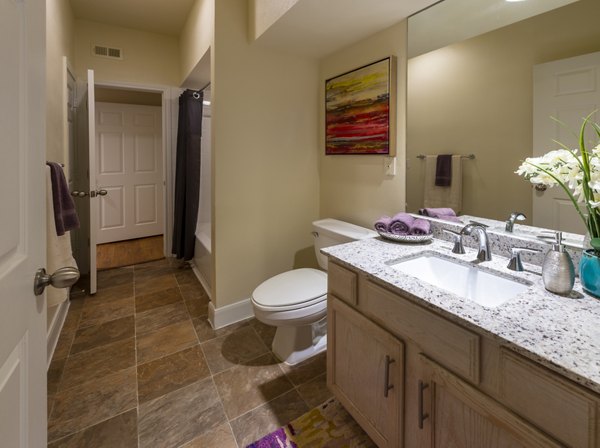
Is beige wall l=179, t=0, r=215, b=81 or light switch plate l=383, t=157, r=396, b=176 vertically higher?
beige wall l=179, t=0, r=215, b=81

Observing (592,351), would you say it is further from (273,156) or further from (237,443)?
(273,156)

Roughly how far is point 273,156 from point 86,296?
207cm

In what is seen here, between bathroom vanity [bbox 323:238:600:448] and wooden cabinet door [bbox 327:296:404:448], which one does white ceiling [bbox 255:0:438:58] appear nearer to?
bathroom vanity [bbox 323:238:600:448]

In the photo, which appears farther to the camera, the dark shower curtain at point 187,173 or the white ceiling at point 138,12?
the dark shower curtain at point 187,173

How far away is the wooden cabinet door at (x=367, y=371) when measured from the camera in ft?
3.53

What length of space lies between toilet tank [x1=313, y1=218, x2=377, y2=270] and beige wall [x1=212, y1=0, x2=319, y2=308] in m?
0.37

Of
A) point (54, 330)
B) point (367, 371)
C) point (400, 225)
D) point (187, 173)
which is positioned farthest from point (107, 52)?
point (367, 371)

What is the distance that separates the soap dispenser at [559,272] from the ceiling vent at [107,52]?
3.69 m

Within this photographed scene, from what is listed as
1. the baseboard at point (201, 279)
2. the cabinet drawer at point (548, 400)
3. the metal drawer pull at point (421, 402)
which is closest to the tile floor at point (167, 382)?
the baseboard at point (201, 279)

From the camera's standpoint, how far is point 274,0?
1764 millimetres

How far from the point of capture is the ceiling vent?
9.65ft

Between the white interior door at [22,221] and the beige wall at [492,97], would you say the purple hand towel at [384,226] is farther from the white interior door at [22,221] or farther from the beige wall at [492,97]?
the white interior door at [22,221]

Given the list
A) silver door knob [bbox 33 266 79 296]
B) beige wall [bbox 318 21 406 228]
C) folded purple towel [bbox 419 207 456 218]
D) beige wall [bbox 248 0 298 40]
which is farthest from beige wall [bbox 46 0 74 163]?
folded purple towel [bbox 419 207 456 218]

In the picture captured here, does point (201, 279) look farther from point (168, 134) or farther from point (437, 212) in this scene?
point (437, 212)
